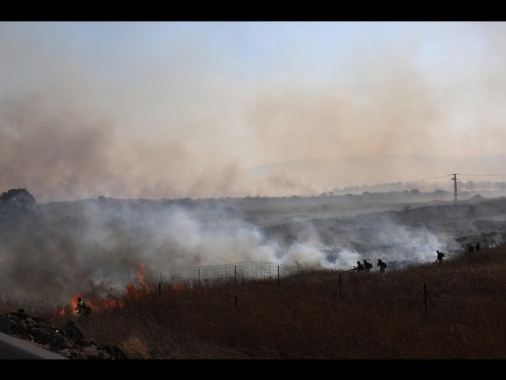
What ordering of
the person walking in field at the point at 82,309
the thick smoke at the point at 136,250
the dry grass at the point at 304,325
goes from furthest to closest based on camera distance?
the thick smoke at the point at 136,250
the person walking in field at the point at 82,309
the dry grass at the point at 304,325

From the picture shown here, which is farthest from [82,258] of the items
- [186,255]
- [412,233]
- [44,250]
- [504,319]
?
[412,233]

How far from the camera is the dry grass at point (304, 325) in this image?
1037cm

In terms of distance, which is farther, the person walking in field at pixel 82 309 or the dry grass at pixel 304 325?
the person walking in field at pixel 82 309

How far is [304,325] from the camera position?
12.2 metres

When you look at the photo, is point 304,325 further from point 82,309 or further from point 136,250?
point 136,250

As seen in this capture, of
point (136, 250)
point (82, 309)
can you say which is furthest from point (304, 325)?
point (136, 250)

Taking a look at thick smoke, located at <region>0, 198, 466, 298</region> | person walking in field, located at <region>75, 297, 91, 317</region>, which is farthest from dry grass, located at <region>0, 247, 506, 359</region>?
thick smoke, located at <region>0, 198, 466, 298</region>

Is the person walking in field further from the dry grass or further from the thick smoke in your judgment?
the thick smoke

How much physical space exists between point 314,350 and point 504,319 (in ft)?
14.3

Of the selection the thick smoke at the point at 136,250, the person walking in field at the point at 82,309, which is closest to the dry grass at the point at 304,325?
the person walking in field at the point at 82,309

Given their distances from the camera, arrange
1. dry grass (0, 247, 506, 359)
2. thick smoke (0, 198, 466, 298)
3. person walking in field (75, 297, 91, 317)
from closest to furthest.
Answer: dry grass (0, 247, 506, 359) → person walking in field (75, 297, 91, 317) → thick smoke (0, 198, 466, 298)

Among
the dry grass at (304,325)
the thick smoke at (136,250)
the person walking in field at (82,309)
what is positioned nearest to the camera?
the dry grass at (304,325)

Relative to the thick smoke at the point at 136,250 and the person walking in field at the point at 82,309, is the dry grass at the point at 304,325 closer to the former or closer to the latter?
the person walking in field at the point at 82,309

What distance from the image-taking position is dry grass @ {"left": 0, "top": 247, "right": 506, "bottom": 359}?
10.4 meters
